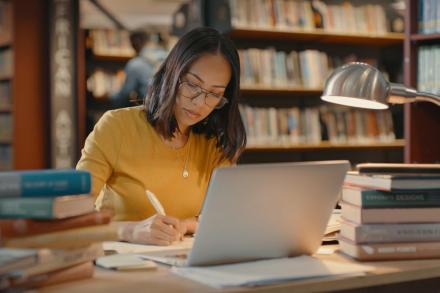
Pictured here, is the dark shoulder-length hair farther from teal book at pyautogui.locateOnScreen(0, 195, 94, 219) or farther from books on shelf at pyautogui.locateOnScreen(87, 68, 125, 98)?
books on shelf at pyautogui.locateOnScreen(87, 68, 125, 98)

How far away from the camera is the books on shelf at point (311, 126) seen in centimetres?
401

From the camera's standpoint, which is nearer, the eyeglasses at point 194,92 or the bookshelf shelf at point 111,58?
the eyeglasses at point 194,92

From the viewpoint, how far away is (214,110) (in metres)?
2.00

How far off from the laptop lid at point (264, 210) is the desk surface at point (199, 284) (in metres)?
0.10

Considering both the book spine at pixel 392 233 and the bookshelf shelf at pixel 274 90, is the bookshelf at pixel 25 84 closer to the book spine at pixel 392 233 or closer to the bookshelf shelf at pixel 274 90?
the bookshelf shelf at pixel 274 90

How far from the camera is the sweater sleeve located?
5.76ft

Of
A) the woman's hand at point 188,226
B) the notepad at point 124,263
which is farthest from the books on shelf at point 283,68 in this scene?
the notepad at point 124,263

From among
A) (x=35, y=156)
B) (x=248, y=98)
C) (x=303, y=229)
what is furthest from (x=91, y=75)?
(x=303, y=229)

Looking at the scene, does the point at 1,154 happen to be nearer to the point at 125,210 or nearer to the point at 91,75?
the point at 91,75

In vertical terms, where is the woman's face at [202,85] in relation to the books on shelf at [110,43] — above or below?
below

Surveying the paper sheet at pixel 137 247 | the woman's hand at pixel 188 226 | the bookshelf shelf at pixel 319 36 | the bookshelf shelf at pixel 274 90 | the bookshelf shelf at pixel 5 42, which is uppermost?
the bookshelf shelf at pixel 5 42

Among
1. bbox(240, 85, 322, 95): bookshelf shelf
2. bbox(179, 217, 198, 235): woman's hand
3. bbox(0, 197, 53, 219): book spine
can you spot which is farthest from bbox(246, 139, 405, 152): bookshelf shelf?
bbox(0, 197, 53, 219): book spine

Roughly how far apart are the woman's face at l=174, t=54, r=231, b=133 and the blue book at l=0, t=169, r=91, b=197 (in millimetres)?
775

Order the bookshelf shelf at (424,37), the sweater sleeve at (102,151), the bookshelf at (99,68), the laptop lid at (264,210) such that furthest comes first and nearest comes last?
the bookshelf at (99,68) < the bookshelf shelf at (424,37) < the sweater sleeve at (102,151) < the laptop lid at (264,210)
